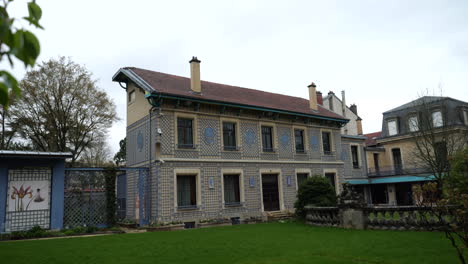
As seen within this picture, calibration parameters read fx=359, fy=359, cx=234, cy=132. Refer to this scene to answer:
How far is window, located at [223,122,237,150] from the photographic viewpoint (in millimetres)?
20344

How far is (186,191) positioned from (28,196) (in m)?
7.01

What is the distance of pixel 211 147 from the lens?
19469mm

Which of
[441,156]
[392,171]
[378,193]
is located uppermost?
[441,156]

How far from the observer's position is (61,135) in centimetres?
2686

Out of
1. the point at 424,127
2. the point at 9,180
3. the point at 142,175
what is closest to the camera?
the point at 9,180

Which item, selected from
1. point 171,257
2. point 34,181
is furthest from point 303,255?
point 34,181

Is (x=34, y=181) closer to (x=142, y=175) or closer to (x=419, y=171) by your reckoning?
(x=142, y=175)

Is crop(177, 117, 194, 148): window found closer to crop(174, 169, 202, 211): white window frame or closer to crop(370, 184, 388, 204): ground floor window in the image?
crop(174, 169, 202, 211): white window frame

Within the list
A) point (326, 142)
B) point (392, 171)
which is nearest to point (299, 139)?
point (326, 142)

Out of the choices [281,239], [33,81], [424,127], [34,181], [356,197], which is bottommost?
[281,239]

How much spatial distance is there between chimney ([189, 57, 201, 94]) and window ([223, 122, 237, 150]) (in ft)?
8.41

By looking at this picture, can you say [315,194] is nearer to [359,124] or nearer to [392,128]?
[392,128]

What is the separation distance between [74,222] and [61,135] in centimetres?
1253

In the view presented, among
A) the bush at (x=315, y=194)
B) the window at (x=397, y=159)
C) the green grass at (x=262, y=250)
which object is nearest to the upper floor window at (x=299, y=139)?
the bush at (x=315, y=194)
